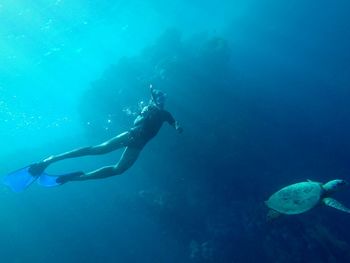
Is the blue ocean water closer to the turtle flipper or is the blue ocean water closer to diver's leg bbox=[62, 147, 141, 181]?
the turtle flipper

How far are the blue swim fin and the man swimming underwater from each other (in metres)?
0.16

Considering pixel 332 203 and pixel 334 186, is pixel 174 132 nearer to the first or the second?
pixel 334 186

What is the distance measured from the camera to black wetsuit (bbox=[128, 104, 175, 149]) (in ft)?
30.2

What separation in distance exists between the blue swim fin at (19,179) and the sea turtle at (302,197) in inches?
259

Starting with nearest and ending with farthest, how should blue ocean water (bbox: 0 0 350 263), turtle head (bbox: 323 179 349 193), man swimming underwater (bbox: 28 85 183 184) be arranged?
turtle head (bbox: 323 179 349 193), man swimming underwater (bbox: 28 85 183 184), blue ocean water (bbox: 0 0 350 263)

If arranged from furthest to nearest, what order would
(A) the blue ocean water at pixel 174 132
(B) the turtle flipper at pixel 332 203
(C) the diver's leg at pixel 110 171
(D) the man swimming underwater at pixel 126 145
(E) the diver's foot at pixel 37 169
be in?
1. (A) the blue ocean water at pixel 174 132
2. (E) the diver's foot at pixel 37 169
3. (D) the man swimming underwater at pixel 126 145
4. (C) the diver's leg at pixel 110 171
5. (B) the turtle flipper at pixel 332 203

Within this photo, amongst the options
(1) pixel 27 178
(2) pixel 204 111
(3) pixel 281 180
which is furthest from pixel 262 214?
(1) pixel 27 178

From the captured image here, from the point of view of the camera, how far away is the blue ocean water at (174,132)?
65.7 ft

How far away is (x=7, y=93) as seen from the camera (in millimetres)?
29609

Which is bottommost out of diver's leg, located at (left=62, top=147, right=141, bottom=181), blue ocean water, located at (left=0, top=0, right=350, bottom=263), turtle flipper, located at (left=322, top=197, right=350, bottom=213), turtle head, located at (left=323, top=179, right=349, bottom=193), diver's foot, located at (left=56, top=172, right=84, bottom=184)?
turtle flipper, located at (left=322, top=197, right=350, bottom=213)

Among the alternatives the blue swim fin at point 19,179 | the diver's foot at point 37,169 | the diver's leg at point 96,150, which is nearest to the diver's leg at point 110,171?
the diver's leg at point 96,150

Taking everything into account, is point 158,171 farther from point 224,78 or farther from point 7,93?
point 7,93

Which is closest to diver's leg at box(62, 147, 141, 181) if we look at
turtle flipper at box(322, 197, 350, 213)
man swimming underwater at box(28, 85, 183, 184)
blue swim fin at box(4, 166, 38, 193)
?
man swimming underwater at box(28, 85, 183, 184)

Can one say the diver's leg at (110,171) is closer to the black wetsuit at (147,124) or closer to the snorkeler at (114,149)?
the snorkeler at (114,149)
